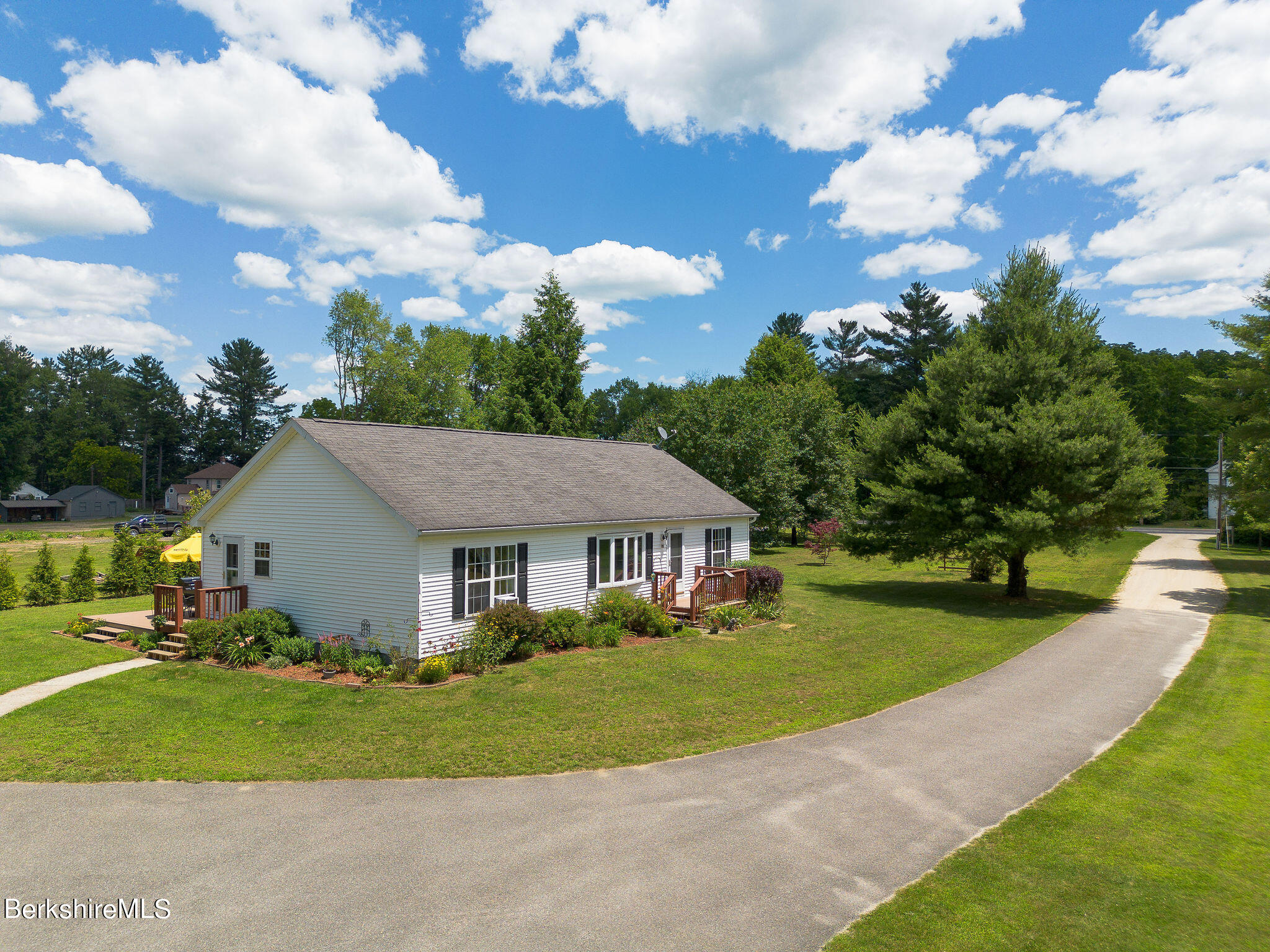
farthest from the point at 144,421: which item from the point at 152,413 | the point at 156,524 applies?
the point at 156,524

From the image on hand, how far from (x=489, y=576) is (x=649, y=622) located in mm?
5022

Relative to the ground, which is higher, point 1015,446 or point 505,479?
point 1015,446

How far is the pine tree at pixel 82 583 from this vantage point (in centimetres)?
2408

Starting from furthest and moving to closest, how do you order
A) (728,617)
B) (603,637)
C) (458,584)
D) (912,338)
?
(912,338), (728,617), (603,637), (458,584)

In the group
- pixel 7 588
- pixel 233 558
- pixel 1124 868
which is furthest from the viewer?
pixel 7 588

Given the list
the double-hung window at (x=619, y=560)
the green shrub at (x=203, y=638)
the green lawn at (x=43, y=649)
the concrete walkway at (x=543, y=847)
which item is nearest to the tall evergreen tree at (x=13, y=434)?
the green lawn at (x=43, y=649)

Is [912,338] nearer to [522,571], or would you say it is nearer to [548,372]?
[548,372]

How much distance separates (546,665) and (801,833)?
854 cm

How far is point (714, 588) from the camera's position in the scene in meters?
21.1

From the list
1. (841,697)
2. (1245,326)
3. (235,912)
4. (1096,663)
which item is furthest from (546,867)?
(1245,326)

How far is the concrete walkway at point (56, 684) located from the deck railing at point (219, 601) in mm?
1670

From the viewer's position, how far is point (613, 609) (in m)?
18.1

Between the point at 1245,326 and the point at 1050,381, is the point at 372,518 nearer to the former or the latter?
the point at 1050,381

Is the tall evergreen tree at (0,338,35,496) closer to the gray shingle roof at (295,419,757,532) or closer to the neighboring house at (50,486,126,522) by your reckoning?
the neighboring house at (50,486,126,522)
